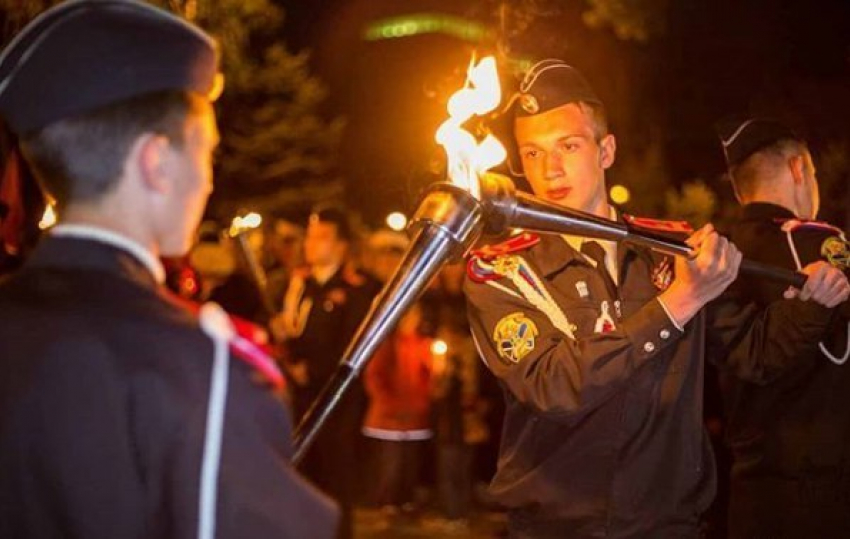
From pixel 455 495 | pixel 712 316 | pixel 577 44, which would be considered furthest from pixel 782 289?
pixel 577 44

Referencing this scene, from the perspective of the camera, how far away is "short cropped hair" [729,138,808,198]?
479cm

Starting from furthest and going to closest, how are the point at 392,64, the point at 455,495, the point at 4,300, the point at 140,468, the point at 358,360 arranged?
1. the point at 392,64
2. the point at 455,495
3. the point at 358,360
4. the point at 4,300
5. the point at 140,468

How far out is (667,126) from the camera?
1352cm

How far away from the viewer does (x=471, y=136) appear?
3.53 meters

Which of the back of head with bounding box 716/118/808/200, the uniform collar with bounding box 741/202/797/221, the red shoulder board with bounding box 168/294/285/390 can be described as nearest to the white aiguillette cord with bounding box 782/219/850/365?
the uniform collar with bounding box 741/202/797/221

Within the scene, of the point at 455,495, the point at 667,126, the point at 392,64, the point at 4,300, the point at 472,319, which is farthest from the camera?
the point at 392,64

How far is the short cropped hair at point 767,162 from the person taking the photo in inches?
189

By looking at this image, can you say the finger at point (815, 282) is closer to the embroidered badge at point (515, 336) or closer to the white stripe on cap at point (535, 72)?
the embroidered badge at point (515, 336)

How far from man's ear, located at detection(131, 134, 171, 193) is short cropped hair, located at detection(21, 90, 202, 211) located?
0.5 inches

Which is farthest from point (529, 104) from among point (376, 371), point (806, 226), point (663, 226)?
point (376, 371)

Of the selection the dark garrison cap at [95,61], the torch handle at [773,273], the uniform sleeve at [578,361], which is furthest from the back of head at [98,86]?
the torch handle at [773,273]

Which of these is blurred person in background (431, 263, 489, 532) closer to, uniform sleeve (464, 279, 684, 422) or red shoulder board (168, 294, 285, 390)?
uniform sleeve (464, 279, 684, 422)

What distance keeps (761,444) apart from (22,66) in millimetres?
3244

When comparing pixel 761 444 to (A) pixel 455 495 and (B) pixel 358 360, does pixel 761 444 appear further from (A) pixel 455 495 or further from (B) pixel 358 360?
(A) pixel 455 495
